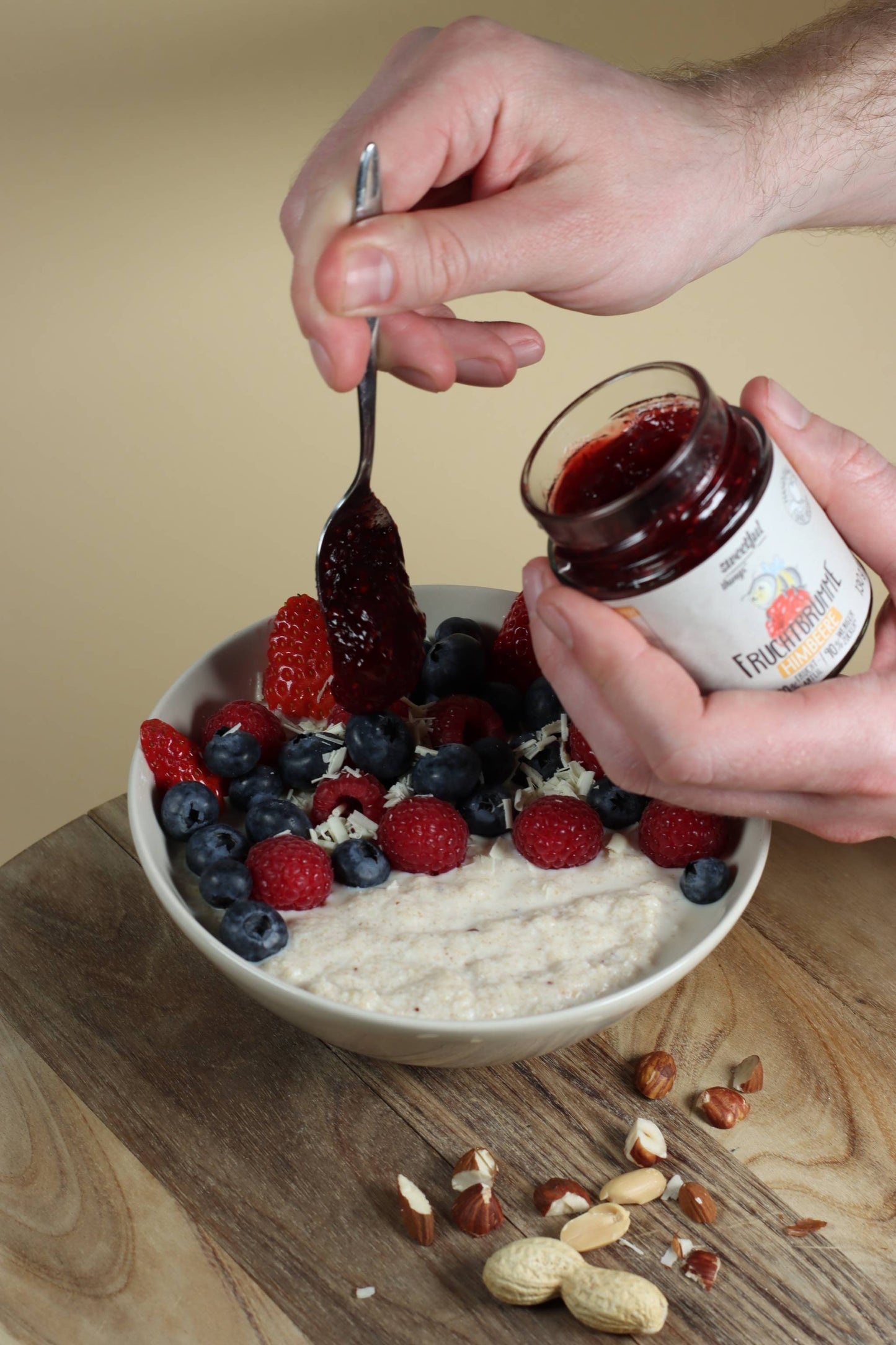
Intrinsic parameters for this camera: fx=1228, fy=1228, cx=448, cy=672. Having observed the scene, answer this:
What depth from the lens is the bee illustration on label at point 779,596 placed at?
3.30 ft

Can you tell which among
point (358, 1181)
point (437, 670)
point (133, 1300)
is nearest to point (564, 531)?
point (437, 670)

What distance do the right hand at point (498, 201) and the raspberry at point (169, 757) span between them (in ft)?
1.53

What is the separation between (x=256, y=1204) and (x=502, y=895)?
380 mm

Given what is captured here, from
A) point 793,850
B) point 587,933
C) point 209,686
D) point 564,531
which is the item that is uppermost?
point 564,531

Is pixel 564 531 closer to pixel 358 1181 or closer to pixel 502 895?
pixel 502 895

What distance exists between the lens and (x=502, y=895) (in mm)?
1284

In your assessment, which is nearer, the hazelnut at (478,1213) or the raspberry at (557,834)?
the hazelnut at (478,1213)

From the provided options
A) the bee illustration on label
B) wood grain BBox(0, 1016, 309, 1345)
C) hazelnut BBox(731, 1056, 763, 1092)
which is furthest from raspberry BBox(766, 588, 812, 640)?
wood grain BBox(0, 1016, 309, 1345)

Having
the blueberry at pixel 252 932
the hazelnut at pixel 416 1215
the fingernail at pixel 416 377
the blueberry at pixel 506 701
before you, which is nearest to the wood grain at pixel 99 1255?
the hazelnut at pixel 416 1215

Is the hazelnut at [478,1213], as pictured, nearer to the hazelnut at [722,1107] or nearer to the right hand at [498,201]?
the hazelnut at [722,1107]

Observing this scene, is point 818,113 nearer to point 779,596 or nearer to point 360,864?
point 779,596

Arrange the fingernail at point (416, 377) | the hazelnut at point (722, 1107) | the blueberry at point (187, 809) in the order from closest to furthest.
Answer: the hazelnut at point (722, 1107) → the blueberry at point (187, 809) → the fingernail at point (416, 377)

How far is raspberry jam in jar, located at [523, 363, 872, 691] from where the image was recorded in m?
0.99

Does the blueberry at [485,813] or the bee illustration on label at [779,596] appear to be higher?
the bee illustration on label at [779,596]
